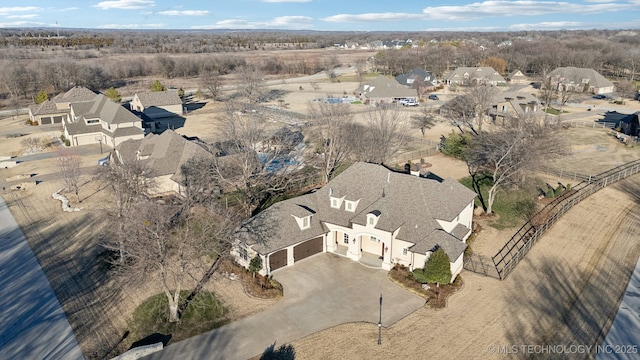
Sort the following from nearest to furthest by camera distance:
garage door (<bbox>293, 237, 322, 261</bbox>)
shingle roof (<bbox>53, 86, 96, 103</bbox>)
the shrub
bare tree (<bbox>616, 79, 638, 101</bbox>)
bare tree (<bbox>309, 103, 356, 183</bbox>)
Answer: garage door (<bbox>293, 237, 322, 261</bbox>), the shrub, bare tree (<bbox>309, 103, 356, 183</bbox>), shingle roof (<bbox>53, 86, 96, 103</bbox>), bare tree (<bbox>616, 79, 638, 101</bbox>)

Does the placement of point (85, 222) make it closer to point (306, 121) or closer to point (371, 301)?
point (371, 301)

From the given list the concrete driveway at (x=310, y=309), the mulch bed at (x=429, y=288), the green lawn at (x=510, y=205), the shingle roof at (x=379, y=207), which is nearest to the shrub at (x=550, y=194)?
the green lawn at (x=510, y=205)

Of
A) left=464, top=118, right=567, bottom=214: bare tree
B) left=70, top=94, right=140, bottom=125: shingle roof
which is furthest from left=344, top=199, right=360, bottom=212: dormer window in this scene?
left=70, top=94, right=140, bottom=125: shingle roof

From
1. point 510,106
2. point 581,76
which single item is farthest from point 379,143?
point 581,76

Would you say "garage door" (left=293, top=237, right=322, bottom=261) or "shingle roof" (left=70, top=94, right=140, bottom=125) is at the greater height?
"shingle roof" (left=70, top=94, right=140, bottom=125)

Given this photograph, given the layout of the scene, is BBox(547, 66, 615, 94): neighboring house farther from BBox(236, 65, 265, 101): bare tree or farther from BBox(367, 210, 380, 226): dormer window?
BBox(367, 210, 380, 226): dormer window

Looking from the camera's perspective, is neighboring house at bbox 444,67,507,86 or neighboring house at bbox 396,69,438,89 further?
neighboring house at bbox 444,67,507,86
